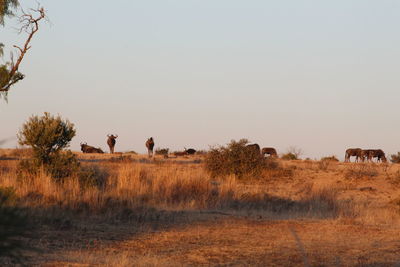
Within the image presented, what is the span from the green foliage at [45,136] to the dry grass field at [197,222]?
1194 millimetres

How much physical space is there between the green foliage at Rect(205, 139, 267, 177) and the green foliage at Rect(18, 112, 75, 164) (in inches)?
331

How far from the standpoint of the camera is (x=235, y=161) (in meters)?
28.7

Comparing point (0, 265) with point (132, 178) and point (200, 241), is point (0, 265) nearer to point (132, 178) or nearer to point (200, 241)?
point (200, 241)

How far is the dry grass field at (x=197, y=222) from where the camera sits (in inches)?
455

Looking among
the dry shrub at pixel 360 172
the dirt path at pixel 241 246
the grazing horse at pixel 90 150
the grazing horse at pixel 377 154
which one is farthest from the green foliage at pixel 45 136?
the grazing horse at pixel 377 154

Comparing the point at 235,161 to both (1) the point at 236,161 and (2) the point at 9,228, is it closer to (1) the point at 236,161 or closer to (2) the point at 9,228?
(1) the point at 236,161

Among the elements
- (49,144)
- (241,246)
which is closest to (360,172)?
(49,144)

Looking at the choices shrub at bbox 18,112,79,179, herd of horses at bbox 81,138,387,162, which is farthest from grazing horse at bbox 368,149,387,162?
shrub at bbox 18,112,79,179

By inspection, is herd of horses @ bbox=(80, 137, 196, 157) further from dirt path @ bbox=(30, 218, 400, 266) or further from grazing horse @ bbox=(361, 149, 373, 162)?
dirt path @ bbox=(30, 218, 400, 266)

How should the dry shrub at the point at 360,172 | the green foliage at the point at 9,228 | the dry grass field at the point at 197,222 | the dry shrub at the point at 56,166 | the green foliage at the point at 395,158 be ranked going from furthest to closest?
the green foliage at the point at 395,158 → the dry shrub at the point at 360,172 → the dry shrub at the point at 56,166 → the dry grass field at the point at 197,222 → the green foliage at the point at 9,228

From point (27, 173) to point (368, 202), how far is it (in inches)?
474

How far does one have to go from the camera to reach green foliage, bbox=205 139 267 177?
28438mm

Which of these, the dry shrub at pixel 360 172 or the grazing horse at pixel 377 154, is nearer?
the dry shrub at pixel 360 172

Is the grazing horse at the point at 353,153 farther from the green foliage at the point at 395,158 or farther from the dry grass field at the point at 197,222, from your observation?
the dry grass field at the point at 197,222
